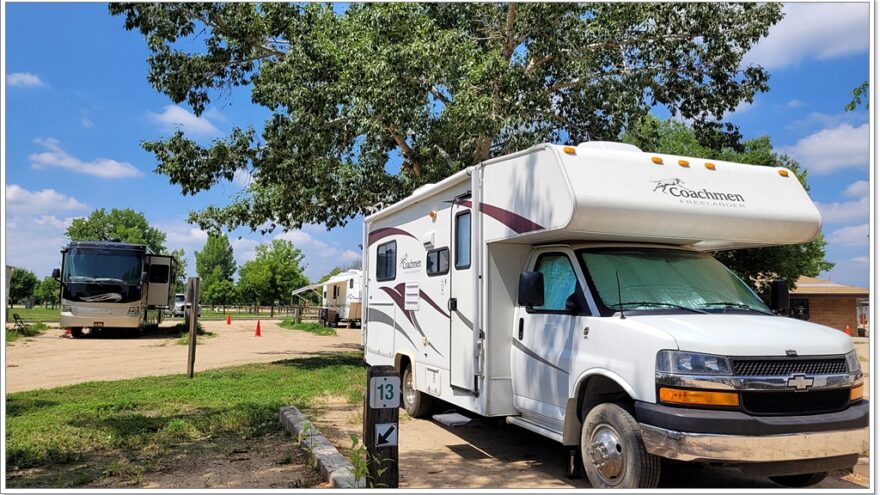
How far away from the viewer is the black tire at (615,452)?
500cm

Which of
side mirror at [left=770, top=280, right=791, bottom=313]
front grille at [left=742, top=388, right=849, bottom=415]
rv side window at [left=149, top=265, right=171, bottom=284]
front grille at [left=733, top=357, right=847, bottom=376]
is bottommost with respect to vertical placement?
front grille at [left=742, top=388, right=849, bottom=415]

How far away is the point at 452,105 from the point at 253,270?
2120 inches

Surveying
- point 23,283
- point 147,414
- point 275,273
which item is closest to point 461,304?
point 147,414

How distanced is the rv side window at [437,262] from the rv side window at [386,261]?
4.46 ft

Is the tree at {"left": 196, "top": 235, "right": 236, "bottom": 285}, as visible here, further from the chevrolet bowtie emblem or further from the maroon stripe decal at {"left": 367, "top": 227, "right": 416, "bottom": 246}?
the chevrolet bowtie emblem

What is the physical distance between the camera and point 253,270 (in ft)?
209

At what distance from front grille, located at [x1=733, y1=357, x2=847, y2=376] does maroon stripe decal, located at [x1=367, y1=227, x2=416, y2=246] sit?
4.61 meters

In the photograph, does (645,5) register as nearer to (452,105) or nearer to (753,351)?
(452,105)

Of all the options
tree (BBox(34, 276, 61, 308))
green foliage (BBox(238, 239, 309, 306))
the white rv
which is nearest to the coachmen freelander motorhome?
the white rv

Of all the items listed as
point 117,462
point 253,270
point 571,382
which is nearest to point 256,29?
point 117,462

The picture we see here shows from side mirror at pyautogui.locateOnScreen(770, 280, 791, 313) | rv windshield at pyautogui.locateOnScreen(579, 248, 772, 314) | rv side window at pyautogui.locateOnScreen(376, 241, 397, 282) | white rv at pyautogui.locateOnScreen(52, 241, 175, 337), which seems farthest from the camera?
white rv at pyautogui.locateOnScreen(52, 241, 175, 337)

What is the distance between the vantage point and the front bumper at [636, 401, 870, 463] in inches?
187

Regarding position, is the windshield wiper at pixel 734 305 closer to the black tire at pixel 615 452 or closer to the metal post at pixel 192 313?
the black tire at pixel 615 452

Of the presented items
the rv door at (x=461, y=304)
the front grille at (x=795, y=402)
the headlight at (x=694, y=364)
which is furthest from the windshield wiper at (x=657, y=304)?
the rv door at (x=461, y=304)
